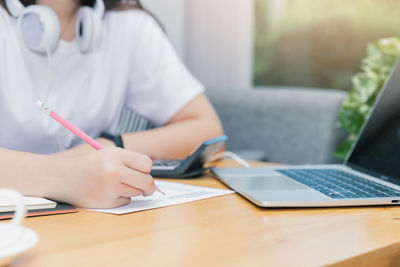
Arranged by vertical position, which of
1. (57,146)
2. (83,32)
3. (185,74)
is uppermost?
(83,32)

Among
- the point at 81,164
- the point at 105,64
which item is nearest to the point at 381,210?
the point at 81,164

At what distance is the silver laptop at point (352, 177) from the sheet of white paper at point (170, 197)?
0.05 metres

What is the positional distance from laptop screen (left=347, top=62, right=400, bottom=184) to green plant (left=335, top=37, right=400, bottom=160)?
0.33 metres

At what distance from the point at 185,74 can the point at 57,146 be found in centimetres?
37

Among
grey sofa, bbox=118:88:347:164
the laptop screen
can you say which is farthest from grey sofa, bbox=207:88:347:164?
the laptop screen

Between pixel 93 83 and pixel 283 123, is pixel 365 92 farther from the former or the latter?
pixel 93 83

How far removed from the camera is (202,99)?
1.20m

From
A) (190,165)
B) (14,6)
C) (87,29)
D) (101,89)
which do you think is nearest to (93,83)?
(101,89)

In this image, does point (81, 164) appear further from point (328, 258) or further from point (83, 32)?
point (83, 32)

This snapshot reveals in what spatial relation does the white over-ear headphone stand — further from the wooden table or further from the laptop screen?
the laptop screen

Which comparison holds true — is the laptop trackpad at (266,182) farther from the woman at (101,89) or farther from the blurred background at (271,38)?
the blurred background at (271,38)

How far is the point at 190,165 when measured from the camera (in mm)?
860

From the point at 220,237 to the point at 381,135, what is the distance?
50cm

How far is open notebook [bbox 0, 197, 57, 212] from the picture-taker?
58 cm
